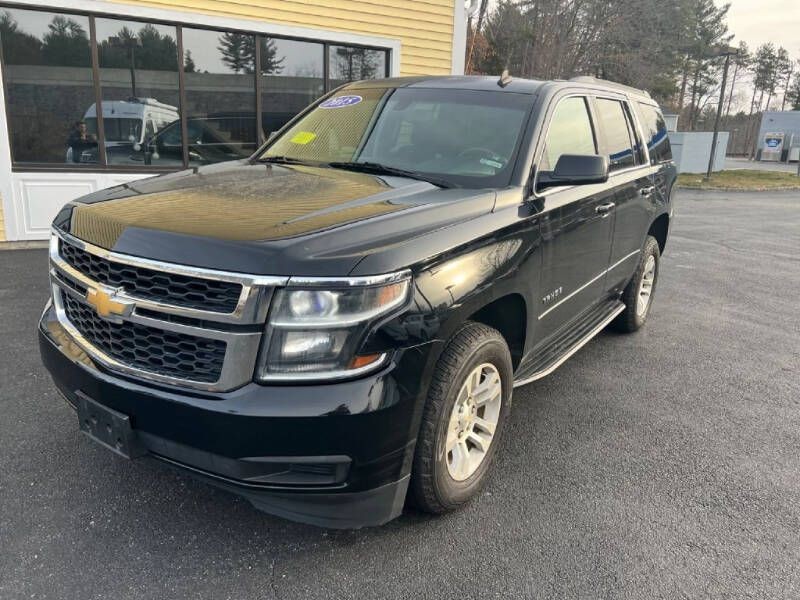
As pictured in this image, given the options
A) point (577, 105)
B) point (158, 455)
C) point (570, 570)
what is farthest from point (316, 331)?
point (577, 105)

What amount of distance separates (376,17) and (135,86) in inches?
152

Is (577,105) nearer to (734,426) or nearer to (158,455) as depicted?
(734,426)

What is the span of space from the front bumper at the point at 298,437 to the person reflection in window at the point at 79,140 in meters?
7.22

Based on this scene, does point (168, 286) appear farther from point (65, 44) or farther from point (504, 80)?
point (65, 44)

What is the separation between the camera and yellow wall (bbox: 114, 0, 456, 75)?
8.87m

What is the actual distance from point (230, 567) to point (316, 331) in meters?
1.05

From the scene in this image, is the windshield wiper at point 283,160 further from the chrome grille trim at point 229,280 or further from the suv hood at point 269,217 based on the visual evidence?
the chrome grille trim at point 229,280

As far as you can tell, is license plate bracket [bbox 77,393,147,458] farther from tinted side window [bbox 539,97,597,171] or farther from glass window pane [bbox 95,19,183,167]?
glass window pane [bbox 95,19,183,167]

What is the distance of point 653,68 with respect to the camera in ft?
107

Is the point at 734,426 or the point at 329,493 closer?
the point at 329,493

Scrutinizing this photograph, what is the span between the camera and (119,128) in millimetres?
8648

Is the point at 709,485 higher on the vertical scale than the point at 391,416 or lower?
lower

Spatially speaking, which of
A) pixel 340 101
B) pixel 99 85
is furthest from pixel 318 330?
pixel 99 85

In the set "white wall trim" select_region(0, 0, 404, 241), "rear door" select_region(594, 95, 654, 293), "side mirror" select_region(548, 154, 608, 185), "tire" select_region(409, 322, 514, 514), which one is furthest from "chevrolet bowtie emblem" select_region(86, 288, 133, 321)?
"white wall trim" select_region(0, 0, 404, 241)
